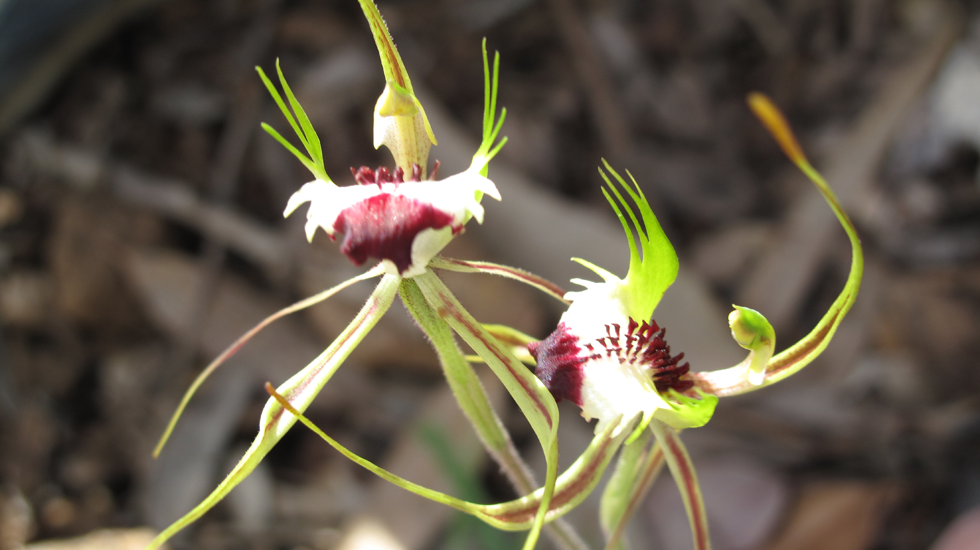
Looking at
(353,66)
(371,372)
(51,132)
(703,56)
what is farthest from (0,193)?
(703,56)

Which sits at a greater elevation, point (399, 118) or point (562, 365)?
point (399, 118)

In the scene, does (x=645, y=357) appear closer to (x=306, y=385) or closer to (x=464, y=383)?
(x=464, y=383)

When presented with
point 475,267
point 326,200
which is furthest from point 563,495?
point 326,200

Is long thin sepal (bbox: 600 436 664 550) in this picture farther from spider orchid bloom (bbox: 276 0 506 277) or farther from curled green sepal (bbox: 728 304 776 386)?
spider orchid bloom (bbox: 276 0 506 277)

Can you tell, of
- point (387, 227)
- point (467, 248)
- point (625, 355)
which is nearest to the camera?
point (387, 227)

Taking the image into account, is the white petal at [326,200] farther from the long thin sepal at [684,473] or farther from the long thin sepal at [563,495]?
the long thin sepal at [684,473]

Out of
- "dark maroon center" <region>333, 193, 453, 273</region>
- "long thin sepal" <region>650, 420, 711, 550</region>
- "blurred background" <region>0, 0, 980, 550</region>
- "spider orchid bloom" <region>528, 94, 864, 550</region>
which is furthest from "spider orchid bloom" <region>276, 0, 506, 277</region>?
"blurred background" <region>0, 0, 980, 550</region>

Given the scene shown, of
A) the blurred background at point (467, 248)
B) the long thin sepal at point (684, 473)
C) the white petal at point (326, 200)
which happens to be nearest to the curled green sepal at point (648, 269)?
the long thin sepal at point (684, 473)
